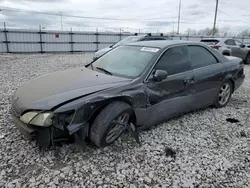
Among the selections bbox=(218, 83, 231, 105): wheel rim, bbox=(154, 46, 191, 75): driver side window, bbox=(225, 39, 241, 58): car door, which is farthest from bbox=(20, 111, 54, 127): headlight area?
bbox=(225, 39, 241, 58): car door

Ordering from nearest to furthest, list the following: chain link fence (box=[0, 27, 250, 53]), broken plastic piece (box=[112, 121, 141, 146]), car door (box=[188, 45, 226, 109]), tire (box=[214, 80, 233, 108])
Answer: broken plastic piece (box=[112, 121, 141, 146])
car door (box=[188, 45, 226, 109])
tire (box=[214, 80, 233, 108])
chain link fence (box=[0, 27, 250, 53])

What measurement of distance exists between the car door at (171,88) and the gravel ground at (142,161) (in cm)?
32

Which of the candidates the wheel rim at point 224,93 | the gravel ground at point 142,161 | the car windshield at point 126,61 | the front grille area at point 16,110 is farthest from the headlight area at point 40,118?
the wheel rim at point 224,93

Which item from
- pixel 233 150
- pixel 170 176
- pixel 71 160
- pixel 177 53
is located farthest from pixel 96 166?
pixel 177 53

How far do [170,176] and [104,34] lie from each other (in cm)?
1645

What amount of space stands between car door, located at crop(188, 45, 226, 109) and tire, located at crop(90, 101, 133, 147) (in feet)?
5.66

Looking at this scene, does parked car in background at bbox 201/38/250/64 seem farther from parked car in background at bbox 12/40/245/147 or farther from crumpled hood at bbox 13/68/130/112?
crumpled hood at bbox 13/68/130/112

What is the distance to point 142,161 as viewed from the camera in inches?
95.5

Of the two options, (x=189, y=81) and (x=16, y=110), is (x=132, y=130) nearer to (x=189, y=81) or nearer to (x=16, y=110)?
(x=189, y=81)

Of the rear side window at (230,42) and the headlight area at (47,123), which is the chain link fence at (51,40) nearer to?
the rear side window at (230,42)

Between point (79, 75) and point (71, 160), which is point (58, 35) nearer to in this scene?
point (79, 75)

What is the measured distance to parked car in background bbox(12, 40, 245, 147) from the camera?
222 centimetres

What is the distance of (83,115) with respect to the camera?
225cm

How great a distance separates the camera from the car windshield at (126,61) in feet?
9.80
